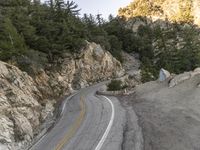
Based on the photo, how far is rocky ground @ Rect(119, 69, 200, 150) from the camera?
15820 millimetres

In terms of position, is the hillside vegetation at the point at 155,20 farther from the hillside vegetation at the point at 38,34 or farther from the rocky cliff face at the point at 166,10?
the hillside vegetation at the point at 38,34

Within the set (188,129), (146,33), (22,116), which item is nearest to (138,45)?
(146,33)

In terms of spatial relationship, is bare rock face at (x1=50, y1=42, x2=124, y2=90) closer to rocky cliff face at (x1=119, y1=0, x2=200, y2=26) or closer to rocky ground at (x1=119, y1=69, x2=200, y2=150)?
rocky ground at (x1=119, y1=69, x2=200, y2=150)

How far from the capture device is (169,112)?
846 inches

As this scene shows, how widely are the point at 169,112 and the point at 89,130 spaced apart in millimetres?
5593

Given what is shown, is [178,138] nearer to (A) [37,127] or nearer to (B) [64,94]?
(A) [37,127]

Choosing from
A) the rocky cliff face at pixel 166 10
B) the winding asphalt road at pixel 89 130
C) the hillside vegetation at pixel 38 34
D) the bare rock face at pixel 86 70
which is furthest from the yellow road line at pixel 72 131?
the rocky cliff face at pixel 166 10

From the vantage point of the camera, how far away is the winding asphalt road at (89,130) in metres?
18.2

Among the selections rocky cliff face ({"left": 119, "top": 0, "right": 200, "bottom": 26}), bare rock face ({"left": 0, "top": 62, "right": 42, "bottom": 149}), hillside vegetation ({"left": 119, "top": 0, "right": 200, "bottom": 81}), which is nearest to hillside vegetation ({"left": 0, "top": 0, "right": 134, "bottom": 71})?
bare rock face ({"left": 0, "top": 62, "right": 42, "bottom": 149})

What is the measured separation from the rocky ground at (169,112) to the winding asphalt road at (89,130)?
157 centimetres

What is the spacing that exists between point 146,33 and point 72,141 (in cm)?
8464

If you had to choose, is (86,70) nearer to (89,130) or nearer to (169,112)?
(89,130)

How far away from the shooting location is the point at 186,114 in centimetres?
1986

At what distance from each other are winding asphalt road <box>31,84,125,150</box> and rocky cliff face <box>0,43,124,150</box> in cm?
198
